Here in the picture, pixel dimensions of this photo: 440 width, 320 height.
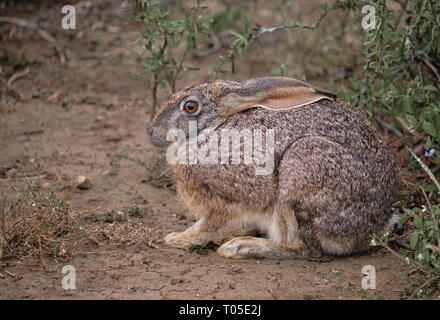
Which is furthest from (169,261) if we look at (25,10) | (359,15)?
(25,10)

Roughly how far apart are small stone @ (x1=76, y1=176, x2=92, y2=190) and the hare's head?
119 cm

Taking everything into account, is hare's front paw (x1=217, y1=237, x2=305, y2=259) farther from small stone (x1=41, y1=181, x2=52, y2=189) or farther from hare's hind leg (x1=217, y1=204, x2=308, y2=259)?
small stone (x1=41, y1=181, x2=52, y2=189)

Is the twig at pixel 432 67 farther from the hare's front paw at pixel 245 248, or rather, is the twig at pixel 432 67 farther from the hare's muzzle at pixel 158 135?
the hare's muzzle at pixel 158 135

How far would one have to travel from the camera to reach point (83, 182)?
575cm

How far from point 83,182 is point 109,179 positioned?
0.38 metres

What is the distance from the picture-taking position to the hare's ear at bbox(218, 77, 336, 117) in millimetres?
4566

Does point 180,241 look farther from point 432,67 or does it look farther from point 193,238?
point 432,67

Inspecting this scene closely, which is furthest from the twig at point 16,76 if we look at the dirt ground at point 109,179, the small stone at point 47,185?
the small stone at point 47,185

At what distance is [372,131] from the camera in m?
4.71

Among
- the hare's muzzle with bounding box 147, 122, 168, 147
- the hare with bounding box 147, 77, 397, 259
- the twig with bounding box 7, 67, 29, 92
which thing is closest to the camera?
the hare with bounding box 147, 77, 397, 259

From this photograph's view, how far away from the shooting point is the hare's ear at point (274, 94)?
4.57m

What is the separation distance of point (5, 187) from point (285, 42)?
5114mm

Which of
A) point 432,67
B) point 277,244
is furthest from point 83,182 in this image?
point 432,67

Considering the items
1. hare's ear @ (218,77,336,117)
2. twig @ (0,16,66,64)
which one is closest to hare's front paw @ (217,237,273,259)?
hare's ear @ (218,77,336,117)
